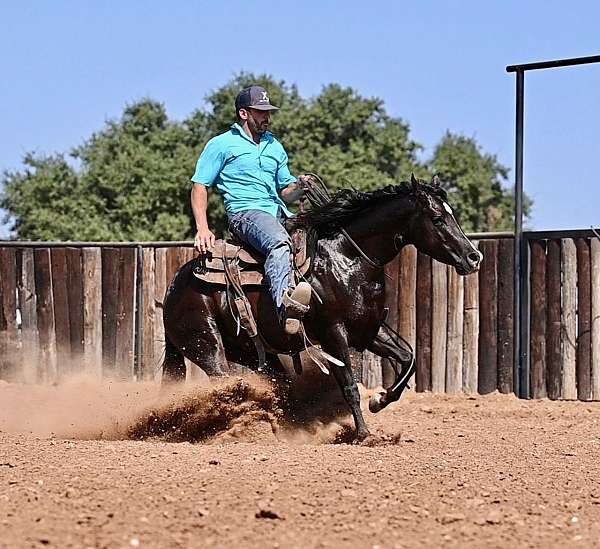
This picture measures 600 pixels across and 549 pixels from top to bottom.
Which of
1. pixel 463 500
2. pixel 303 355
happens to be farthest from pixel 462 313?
pixel 463 500

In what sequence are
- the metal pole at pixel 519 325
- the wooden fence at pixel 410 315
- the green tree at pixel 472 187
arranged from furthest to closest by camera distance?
1. the green tree at pixel 472 187
2. the metal pole at pixel 519 325
3. the wooden fence at pixel 410 315

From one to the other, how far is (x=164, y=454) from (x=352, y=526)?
235 cm

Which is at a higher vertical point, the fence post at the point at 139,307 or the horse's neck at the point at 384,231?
the horse's neck at the point at 384,231

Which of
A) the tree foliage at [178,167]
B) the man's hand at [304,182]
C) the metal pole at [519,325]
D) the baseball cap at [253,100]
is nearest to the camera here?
the baseball cap at [253,100]

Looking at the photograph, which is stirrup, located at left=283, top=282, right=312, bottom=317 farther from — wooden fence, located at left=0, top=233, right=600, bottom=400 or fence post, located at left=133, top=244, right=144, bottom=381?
fence post, located at left=133, top=244, right=144, bottom=381

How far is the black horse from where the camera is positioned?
9.15m

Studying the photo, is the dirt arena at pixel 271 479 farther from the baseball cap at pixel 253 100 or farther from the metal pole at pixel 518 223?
the baseball cap at pixel 253 100

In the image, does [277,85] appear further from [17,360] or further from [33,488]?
[33,488]

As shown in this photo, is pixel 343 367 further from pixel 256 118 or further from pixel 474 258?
pixel 256 118

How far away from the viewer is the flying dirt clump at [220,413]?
920 centimetres

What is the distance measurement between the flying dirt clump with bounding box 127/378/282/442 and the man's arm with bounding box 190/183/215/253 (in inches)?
44.0

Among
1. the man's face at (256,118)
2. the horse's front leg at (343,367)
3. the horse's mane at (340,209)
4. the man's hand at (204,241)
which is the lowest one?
the horse's front leg at (343,367)

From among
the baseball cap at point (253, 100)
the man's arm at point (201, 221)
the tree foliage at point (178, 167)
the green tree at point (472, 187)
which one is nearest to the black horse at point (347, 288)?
the man's arm at point (201, 221)

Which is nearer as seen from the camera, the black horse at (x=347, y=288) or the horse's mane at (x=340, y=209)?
the black horse at (x=347, y=288)
